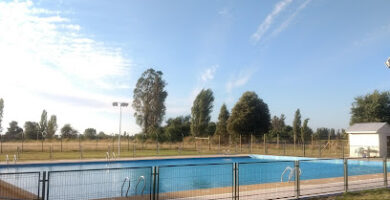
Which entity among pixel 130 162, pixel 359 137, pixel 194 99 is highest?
pixel 194 99

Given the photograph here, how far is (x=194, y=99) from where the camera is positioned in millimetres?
53344

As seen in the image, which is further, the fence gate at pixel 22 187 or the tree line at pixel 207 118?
the tree line at pixel 207 118

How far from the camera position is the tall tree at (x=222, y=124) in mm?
50125

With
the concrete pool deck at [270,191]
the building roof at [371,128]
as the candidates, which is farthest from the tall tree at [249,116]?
the concrete pool deck at [270,191]

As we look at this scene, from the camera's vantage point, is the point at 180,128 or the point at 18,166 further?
the point at 180,128

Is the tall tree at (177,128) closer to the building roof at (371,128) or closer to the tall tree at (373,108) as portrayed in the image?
the tall tree at (373,108)

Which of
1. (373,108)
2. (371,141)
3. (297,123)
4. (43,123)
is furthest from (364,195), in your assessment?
(43,123)

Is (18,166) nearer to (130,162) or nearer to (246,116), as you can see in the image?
(130,162)

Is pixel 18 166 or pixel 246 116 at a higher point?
pixel 246 116

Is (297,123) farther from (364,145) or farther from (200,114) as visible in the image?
(364,145)

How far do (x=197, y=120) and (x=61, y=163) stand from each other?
32998 mm

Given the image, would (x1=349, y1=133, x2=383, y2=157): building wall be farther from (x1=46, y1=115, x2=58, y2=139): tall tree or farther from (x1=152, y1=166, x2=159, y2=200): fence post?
(x1=46, y1=115, x2=58, y2=139): tall tree

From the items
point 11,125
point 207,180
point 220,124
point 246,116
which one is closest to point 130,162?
A: point 207,180

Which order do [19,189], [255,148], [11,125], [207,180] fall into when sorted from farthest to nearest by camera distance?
[11,125] → [255,148] → [207,180] → [19,189]
